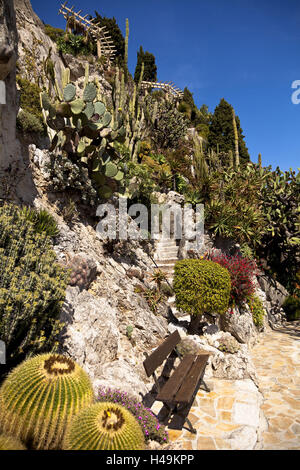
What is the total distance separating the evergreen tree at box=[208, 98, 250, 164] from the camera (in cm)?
2623

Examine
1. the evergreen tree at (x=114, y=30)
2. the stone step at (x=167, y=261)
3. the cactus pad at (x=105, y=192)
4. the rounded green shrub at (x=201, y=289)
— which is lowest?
the rounded green shrub at (x=201, y=289)

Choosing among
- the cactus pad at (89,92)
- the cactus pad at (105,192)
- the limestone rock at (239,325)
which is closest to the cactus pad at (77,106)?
the cactus pad at (89,92)

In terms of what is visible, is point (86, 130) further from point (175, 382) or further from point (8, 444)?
point (8, 444)

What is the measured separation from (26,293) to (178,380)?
2864mm

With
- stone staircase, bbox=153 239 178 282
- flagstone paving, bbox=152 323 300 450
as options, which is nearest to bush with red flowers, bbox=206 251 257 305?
stone staircase, bbox=153 239 178 282

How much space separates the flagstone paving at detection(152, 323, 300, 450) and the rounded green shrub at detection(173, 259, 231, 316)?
1736mm

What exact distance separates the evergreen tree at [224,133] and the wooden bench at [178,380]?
77.9 feet

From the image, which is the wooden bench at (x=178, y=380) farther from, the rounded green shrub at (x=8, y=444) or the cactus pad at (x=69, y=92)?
the cactus pad at (x=69, y=92)

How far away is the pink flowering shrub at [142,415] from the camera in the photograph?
3617mm

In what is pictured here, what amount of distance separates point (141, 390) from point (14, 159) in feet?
19.5

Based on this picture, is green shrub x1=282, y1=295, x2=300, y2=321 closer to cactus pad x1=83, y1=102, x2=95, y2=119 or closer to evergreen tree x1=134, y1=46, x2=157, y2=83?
cactus pad x1=83, y1=102, x2=95, y2=119

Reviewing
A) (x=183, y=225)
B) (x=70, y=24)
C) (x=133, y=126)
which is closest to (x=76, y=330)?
(x=183, y=225)

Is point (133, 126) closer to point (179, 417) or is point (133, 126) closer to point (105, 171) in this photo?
point (105, 171)

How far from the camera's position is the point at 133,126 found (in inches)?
496
